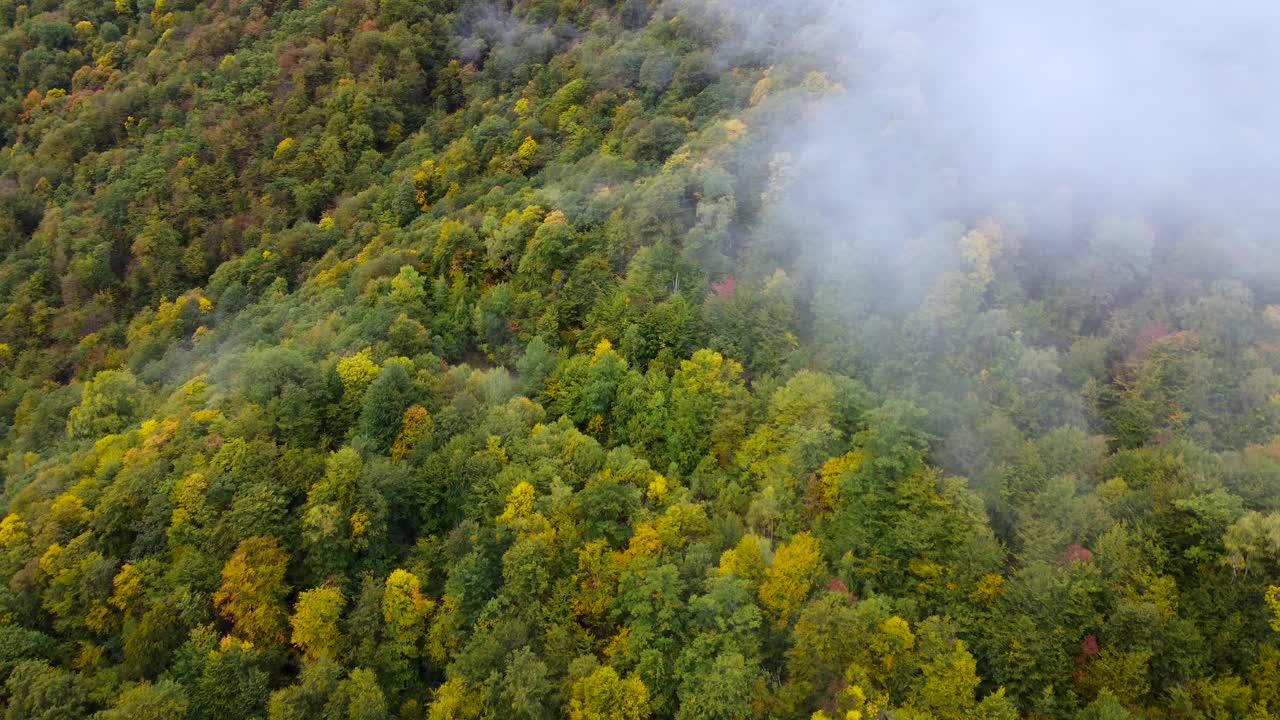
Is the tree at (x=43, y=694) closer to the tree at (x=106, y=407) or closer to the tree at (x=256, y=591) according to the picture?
the tree at (x=256, y=591)

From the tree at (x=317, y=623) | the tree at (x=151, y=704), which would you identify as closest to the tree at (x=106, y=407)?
the tree at (x=151, y=704)

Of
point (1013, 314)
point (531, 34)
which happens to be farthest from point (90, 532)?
point (531, 34)

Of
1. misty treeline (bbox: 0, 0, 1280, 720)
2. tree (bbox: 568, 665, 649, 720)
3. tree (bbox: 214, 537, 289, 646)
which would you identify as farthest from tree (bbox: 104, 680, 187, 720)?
tree (bbox: 568, 665, 649, 720)

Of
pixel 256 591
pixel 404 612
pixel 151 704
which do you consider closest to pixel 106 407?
pixel 256 591

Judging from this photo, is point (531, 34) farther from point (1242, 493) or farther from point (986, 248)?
point (1242, 493)

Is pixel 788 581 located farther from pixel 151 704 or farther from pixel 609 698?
pixel 151 704

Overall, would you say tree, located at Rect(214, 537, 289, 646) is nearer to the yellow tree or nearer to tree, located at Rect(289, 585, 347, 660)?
tree, located at Rect(289, 585, 347, 660)
